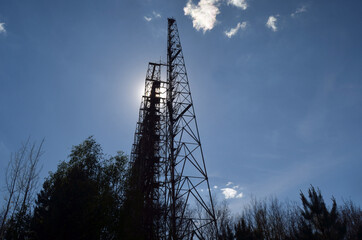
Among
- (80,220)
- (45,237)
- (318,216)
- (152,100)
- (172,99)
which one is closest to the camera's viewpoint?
(45,237)

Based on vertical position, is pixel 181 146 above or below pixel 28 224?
above

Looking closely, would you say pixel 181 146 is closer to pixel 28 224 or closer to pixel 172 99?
pixel 172 99

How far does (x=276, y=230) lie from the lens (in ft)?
87.3

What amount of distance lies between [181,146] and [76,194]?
7146 millimetres

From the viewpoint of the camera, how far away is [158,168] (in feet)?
68.4

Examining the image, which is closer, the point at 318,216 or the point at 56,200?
the point at 56,200

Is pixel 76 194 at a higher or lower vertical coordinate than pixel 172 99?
lower

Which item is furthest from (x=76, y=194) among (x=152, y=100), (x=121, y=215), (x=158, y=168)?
(x=152, y=100)

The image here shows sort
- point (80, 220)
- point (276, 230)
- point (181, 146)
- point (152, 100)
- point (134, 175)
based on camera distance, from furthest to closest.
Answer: point (276, 230), point (152, 100), point (134, 175), point (181, 146), point (80, 220)

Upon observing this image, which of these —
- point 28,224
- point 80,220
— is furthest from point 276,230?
point 28,224

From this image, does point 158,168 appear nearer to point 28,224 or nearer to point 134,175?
point 134,175

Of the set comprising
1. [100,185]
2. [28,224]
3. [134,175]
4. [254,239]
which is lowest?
[254,239]

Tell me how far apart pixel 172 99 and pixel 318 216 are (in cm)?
1332

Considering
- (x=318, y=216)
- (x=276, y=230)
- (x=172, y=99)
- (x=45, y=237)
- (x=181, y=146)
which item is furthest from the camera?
(x=276, y=230)
